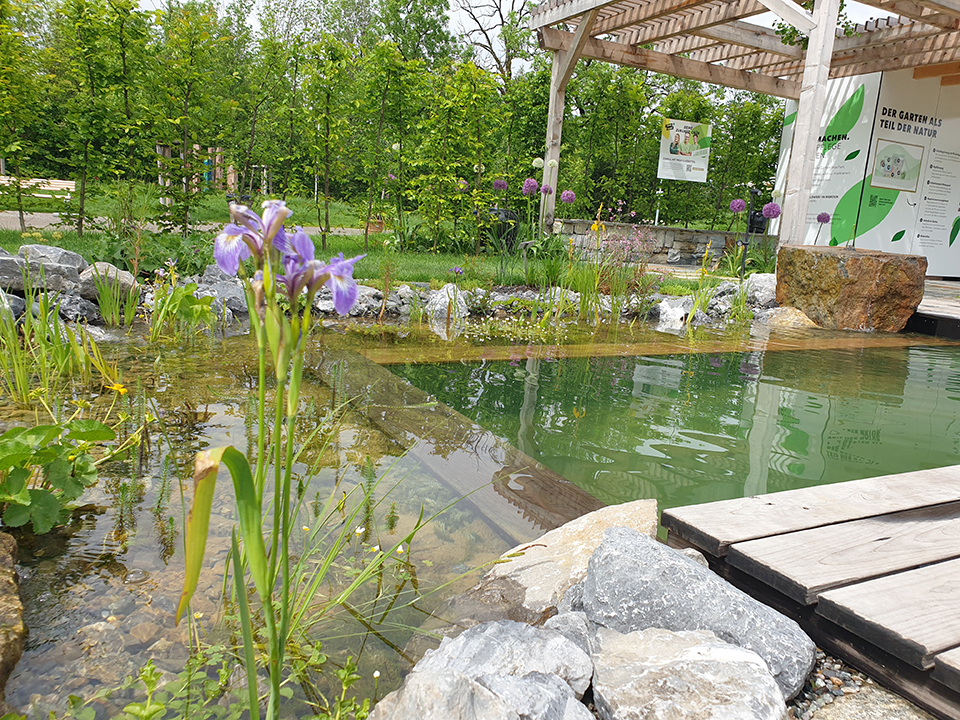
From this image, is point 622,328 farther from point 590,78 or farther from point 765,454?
point 590,78

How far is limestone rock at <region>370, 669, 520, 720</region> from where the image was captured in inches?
39.4

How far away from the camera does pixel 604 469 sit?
8.09ft

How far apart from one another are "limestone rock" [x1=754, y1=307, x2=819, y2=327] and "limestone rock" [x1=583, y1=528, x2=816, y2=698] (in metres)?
5.65

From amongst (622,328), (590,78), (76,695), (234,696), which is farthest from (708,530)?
(590,78)

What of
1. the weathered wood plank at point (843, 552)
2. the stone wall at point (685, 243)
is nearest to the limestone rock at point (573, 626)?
the weathered wood plank at point (843, 552)

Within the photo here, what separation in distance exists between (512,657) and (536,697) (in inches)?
4.8

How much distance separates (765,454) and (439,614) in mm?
1803

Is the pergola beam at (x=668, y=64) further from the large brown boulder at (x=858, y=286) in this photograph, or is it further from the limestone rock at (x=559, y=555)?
the limestone rock at (x=559, y=555)

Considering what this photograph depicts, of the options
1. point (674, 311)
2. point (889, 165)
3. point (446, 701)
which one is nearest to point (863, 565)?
point (446, 701)

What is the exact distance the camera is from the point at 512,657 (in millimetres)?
1197

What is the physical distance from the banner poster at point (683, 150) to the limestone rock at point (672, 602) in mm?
9939

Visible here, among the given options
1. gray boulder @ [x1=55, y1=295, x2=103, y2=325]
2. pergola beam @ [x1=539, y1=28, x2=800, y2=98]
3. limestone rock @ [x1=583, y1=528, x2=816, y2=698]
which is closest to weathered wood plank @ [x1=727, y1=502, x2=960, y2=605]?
limestone rock @ [x1=583, y1=528, x2=816, y2=698]

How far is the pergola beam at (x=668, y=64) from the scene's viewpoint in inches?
335

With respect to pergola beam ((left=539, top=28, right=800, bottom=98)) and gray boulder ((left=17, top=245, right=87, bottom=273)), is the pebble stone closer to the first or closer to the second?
gray boulder ((left=17, top=245, right=87, bottom=273))
